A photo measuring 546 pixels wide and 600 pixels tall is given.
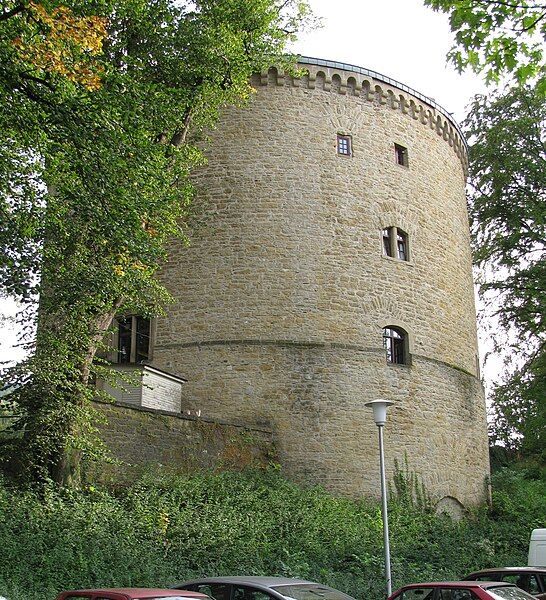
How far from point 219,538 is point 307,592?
5.82 m

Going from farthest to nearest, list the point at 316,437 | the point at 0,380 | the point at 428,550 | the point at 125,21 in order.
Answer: the point at 316,437, the point at 428,550, the point at 125,21, the point at 0,380

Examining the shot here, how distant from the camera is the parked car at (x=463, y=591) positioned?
9.67 m

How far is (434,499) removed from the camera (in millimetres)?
21859

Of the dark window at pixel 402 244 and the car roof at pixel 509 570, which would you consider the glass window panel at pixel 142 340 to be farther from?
the car roof at pixel 509 570

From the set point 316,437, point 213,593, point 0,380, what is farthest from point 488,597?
point 316,437

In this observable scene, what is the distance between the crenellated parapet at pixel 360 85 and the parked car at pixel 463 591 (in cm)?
1559

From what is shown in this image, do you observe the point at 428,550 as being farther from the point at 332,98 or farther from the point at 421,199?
the point at 332,98

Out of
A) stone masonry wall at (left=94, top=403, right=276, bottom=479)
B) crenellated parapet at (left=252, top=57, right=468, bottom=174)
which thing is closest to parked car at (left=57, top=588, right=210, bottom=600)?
stone masonry wall at (left=94, top=403, right=276, bottom=479)

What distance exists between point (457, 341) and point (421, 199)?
442cm

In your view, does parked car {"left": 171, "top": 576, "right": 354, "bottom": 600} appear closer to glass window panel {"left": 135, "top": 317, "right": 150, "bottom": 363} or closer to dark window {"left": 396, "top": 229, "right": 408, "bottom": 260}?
glass window panel {"left": 135, "top": 317, "right": 150, "bottom": 363}

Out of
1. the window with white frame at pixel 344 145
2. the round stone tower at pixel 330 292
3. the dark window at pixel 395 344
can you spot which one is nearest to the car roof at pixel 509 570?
the round stone tower at pixel 330 292

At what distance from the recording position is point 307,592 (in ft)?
30.5

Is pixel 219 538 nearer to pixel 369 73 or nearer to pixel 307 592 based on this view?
pixel 307 592

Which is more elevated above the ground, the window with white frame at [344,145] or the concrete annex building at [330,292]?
the window with white frame at [344,145]
